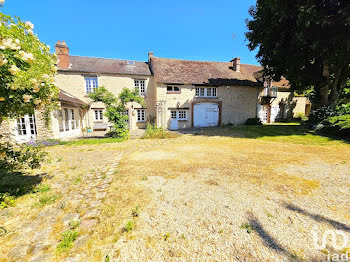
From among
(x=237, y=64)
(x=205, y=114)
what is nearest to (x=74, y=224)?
(x=205, y=114)

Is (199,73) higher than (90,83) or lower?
higher

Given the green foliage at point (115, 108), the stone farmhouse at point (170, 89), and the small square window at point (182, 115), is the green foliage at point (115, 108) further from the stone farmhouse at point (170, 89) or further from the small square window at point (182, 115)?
the small square window at point (182, 115)

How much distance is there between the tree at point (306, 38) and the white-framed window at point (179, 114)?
8364 mm

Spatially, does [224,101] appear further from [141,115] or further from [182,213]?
[182,213]

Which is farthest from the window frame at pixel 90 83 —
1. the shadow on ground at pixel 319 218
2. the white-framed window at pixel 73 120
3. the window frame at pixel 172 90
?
the shadow on ground at pixel 319 218

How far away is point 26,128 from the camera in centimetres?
970

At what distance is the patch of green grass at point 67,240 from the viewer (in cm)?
194

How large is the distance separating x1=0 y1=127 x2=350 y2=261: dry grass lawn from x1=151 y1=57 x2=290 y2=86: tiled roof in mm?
13082

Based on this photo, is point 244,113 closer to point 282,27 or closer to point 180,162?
point 282,27

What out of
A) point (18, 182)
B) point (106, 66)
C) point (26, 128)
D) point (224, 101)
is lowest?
point (18, 182)

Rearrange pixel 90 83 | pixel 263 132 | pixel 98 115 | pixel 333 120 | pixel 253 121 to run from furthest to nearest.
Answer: pixel 253 121 < pixel 98 115 < pixel 90 83 < pixel 263 132 < pixel 333 120

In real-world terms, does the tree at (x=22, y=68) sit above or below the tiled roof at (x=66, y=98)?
below

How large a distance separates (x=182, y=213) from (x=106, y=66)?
18.2 metres

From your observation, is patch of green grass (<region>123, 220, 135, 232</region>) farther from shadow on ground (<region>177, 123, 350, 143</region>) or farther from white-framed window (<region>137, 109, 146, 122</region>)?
white-framed window (<region>137, 109, 146, 122</region>)
